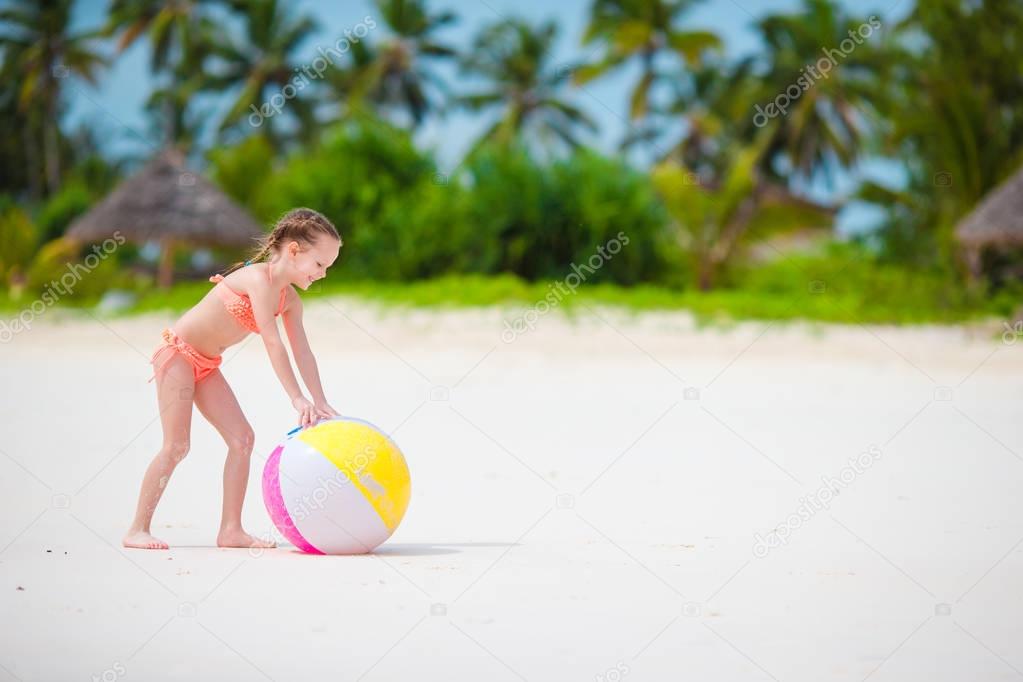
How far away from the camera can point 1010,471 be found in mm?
7809

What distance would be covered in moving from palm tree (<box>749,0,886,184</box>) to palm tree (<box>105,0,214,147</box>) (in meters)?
18.7

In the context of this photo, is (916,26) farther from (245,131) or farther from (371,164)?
(245,131)

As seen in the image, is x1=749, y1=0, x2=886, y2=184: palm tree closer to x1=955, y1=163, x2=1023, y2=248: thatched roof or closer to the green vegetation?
the green vegetation

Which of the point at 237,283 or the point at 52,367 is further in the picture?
the point at 52,367

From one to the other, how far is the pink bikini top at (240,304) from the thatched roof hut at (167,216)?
20920mm

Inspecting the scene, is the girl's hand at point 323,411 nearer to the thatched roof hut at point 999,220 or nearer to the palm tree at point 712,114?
the thatched roof hut at point 999,220

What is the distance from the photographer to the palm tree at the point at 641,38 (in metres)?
35.4

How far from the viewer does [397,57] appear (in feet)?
144

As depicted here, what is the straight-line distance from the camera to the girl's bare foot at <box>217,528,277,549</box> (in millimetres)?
5418

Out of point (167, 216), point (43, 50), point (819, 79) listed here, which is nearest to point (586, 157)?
point (167, 216)

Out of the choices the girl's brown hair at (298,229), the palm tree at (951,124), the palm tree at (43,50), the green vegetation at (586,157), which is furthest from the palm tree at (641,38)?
the girl's brown hair at (298,229)

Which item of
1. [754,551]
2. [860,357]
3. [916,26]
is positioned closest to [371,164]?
[916,26]

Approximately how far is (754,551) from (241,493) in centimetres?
231

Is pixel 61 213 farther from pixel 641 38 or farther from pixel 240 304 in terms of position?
pixel 240 304
